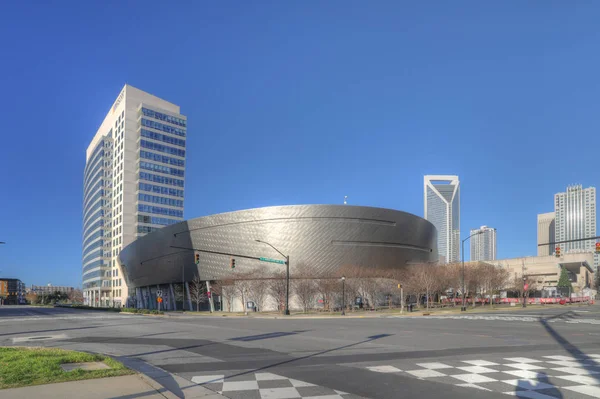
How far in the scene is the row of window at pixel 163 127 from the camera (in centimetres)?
13735

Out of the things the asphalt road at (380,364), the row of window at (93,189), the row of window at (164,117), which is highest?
the row of window at (164,117)

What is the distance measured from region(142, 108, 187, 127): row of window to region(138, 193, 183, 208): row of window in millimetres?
23239

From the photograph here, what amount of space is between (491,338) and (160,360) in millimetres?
14003

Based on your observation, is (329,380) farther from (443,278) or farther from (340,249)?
(340,249)

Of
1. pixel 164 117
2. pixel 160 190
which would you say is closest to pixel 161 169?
pixel 160 190

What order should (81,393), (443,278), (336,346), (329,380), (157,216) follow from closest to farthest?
(81,393)
(329,380)
(336,346)
(443,278)
(157,216)

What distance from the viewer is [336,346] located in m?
18.0

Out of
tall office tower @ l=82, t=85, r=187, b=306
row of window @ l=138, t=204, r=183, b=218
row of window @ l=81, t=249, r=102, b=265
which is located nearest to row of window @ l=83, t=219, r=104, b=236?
tall office tower @ l=82, t=85, r=187, b=306

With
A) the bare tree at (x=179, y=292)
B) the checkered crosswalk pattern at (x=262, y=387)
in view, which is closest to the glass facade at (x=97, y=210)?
the bare tree at (x=179, y=292)

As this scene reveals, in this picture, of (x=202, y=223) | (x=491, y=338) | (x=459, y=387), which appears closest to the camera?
(x=459, y=387)

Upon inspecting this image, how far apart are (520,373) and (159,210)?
446 ft

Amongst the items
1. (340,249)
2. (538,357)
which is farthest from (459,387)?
(340,249)

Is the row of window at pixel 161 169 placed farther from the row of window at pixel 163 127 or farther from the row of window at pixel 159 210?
the row of window at pixel 163 127

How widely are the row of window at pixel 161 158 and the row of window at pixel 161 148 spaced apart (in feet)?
5.00
